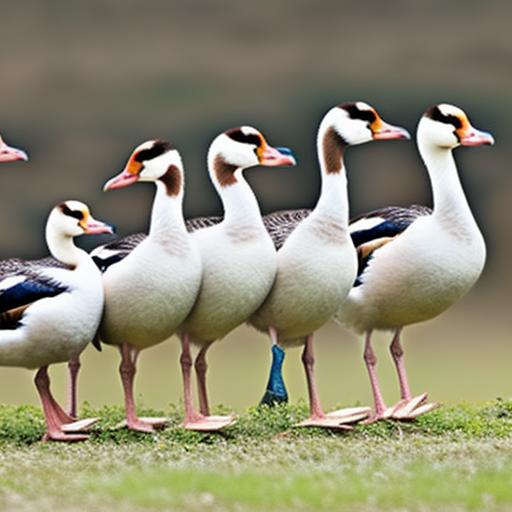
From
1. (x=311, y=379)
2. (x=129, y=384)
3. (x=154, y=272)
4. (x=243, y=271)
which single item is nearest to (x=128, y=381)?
(x=129, y=384)

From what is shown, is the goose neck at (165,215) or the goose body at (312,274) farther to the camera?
the goose body at (312,274)

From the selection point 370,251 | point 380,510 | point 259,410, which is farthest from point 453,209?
point 380,510

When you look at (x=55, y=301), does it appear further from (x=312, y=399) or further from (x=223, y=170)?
(x=312, y=399)

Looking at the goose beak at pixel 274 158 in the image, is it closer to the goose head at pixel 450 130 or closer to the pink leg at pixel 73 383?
the goose head at pixel 450 130

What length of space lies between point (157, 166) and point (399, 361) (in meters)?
2.88

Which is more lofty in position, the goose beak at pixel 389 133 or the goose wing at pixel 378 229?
the goose beak at pixel 389 133

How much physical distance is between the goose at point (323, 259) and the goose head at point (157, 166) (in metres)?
1.04

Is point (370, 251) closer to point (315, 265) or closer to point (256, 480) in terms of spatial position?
point (315, 265)

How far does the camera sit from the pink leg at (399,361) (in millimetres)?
12969

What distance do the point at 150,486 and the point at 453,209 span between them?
174 inches

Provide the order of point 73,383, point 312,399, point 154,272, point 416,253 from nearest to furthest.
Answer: point 154,272, point 312,399, point 416,253, point 73,383

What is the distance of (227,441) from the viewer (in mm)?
11578

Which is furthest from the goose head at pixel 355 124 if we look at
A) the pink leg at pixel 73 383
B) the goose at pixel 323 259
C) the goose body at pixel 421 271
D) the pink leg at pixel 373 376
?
the pink leg at pixel 73 383

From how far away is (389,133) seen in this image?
1229 cm
